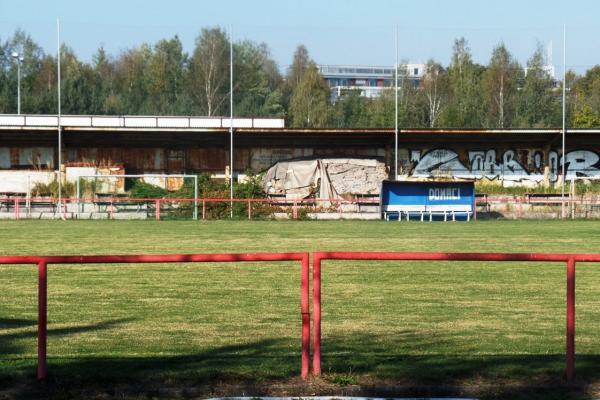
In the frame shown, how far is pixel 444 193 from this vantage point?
49469mm

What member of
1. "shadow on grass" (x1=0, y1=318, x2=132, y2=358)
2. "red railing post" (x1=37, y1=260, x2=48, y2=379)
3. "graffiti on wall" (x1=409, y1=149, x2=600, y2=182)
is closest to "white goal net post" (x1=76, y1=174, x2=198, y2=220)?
"graffiti on wall" (x1=409, y1=149, x2=600, y2=182)

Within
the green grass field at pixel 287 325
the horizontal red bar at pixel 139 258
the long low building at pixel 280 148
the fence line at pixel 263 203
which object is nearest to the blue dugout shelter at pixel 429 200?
the fence line at pixel 263 203

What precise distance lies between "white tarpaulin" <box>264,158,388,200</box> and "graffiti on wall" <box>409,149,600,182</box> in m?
3.06

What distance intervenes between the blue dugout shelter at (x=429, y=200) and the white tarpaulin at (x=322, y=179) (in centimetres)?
519

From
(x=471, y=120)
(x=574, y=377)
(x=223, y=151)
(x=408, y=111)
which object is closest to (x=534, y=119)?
(x=471, y=120)

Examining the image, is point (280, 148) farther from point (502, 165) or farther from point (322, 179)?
point (502, 165)

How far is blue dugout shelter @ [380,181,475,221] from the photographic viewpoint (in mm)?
49219

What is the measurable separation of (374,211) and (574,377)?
4173 cm

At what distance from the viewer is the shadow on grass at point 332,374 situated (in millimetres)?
8727

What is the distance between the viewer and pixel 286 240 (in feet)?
105

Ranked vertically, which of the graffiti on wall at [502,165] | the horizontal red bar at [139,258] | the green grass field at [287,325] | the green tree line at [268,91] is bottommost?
the green grass field at [287,325]

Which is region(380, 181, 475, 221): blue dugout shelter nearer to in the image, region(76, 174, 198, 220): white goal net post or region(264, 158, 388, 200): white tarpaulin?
region(264, 158, 388, 200): white tarpaulin

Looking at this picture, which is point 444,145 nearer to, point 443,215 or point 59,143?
point 443,215

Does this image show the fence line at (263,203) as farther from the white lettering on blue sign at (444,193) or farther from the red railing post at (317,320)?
the red railing post at (317,320)
